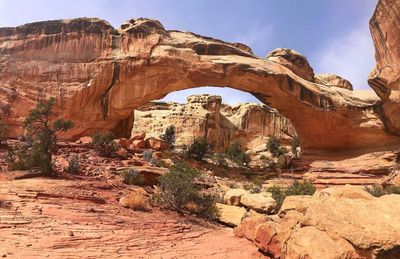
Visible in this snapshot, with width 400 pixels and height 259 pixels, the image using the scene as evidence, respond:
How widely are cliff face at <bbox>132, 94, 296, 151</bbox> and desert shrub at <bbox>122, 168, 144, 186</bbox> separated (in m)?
22.4

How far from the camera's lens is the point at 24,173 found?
476 inches

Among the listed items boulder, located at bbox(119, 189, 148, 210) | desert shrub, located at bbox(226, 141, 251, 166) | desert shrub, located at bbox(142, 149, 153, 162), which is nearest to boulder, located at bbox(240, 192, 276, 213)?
boulder, located at bbox(119, 189, 148, 210)

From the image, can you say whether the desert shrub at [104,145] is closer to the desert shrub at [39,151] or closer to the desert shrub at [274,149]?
the desert shrub at [39,151]

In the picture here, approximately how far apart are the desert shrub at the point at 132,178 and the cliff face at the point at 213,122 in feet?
73.4

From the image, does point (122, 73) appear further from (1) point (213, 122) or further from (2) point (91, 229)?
(1) point (213, 122)

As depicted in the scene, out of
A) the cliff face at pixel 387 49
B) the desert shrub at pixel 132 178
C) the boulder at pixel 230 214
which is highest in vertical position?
the cliff face at pixel 387 49

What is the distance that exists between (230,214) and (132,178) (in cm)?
408

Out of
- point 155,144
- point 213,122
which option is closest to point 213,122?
point 213,122

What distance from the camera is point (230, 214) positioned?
10.8 metres

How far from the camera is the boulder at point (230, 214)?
407 inches

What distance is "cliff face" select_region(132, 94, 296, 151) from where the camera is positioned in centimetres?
3772

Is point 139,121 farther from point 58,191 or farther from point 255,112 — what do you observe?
point 58,191

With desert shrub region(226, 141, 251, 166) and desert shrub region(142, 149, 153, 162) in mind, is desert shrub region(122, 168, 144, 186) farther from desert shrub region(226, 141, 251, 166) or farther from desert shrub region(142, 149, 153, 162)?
desert shrub region(226, 141, 251, 166)

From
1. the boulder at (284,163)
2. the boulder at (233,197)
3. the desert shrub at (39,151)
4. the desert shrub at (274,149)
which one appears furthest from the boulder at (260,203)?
the desert shrub at (274,149)
